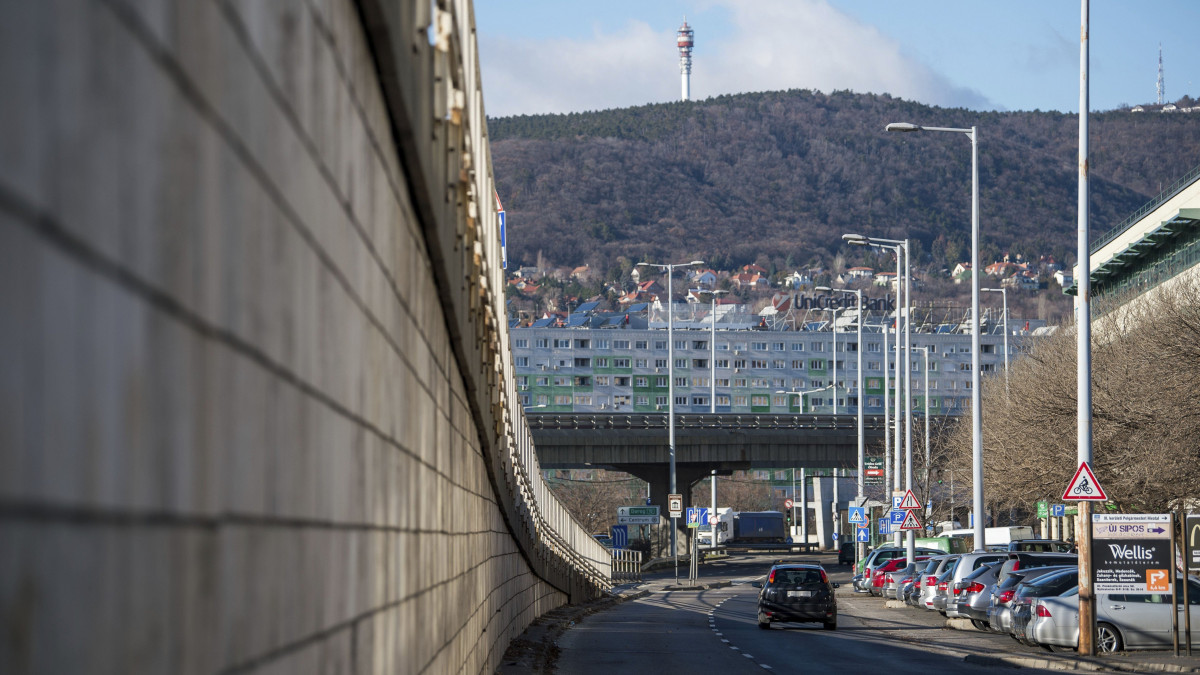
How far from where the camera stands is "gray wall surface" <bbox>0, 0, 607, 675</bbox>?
2256 millimetres

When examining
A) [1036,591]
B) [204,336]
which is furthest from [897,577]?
[204,336]

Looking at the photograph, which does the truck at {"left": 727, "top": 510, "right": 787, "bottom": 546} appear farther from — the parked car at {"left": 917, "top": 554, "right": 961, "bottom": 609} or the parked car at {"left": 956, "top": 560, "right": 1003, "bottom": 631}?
the parked car at {"left": 956, "top": 560, "right": 1003, "bottom": 631}

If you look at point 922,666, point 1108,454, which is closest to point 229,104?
point 922,666

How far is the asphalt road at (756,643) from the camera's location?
2303 cm

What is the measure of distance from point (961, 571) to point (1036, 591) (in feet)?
27.5

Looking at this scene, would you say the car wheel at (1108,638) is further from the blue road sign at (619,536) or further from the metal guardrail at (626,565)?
the metal guardrail at (626,565)

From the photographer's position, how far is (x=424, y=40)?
816 centimetres

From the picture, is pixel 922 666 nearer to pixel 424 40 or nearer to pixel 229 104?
pixel 424 40

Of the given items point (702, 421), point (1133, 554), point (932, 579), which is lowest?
point (932, 579)

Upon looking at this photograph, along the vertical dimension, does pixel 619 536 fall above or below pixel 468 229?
below

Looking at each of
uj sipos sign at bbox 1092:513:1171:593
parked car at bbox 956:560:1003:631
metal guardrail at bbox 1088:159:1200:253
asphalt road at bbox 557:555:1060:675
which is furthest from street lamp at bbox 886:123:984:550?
metal guardrail at bbox 1088:159:1200:253

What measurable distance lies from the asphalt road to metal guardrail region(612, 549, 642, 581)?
24.9m

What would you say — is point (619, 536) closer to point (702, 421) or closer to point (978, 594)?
point (702, 421)

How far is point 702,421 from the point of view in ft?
277
